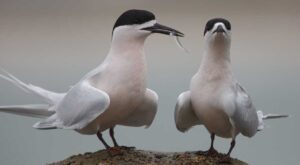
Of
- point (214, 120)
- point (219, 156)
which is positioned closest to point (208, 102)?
point (214, 120)

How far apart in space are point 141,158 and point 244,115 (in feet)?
1.11

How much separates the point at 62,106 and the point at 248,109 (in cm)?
56

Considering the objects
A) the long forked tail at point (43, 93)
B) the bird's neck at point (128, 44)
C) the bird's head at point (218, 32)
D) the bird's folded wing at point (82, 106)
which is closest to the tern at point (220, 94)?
the bird's head at point (218, 32)

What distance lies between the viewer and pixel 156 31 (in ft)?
5.81

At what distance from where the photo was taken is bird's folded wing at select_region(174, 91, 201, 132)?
1.91 metres

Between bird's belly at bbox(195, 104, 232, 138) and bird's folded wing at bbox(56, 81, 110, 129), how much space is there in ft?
1.03

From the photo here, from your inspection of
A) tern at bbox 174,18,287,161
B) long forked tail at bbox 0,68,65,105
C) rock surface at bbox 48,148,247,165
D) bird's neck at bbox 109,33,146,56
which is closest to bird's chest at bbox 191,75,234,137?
tern at bbox 174,18,287,161

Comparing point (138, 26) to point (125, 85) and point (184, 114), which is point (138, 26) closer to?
point (125, 85)

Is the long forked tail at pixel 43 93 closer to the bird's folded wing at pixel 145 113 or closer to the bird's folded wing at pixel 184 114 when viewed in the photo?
the bird's folded wing at pixel 145 113

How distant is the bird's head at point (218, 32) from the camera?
1.74m

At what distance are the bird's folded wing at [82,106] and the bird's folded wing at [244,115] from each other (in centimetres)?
38

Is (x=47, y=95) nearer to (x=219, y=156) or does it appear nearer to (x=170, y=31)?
(x=170, y=31)

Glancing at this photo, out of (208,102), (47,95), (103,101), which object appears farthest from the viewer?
(47,95)

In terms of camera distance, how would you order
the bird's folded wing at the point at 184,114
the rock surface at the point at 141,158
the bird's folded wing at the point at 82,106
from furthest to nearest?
the bird's folded wing at the point at 184,114 < the rock surface at the point at 141,158 < the bird's folded wing at the point at 82,106
